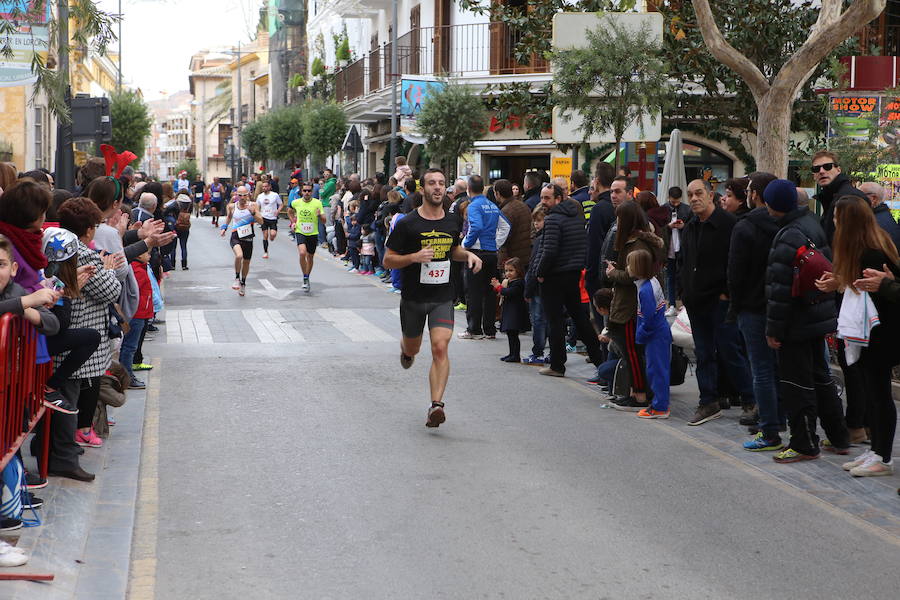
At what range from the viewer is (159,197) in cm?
1552

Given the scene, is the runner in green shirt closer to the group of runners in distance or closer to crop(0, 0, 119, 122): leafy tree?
crop(0, 0, 119, 122): leafy tree

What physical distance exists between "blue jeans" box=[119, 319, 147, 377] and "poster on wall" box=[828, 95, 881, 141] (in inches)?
339

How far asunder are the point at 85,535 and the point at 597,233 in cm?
677

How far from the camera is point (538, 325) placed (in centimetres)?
1256

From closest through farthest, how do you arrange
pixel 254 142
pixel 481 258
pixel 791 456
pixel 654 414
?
pixel 791 456, pixel 654 414, pixel 481 258, pixel 254 142

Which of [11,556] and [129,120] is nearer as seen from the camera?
[11,556]

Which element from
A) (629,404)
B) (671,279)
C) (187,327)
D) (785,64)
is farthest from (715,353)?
(671,279)

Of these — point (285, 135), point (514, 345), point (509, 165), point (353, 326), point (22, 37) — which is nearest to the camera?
point (514, 345)

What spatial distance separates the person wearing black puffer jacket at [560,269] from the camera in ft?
38.2

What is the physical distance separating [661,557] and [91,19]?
35.7 feet

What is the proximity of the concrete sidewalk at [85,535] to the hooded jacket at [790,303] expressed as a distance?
432 cm

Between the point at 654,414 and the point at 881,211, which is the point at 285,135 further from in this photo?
the point at 881,211

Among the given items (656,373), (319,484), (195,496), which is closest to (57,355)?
(195,496)

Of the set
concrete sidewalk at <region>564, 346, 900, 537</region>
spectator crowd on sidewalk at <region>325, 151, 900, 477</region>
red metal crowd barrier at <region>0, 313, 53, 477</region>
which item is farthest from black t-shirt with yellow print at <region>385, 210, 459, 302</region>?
red metal crowd barrier at <region>0, 313, 53, 477</region>
